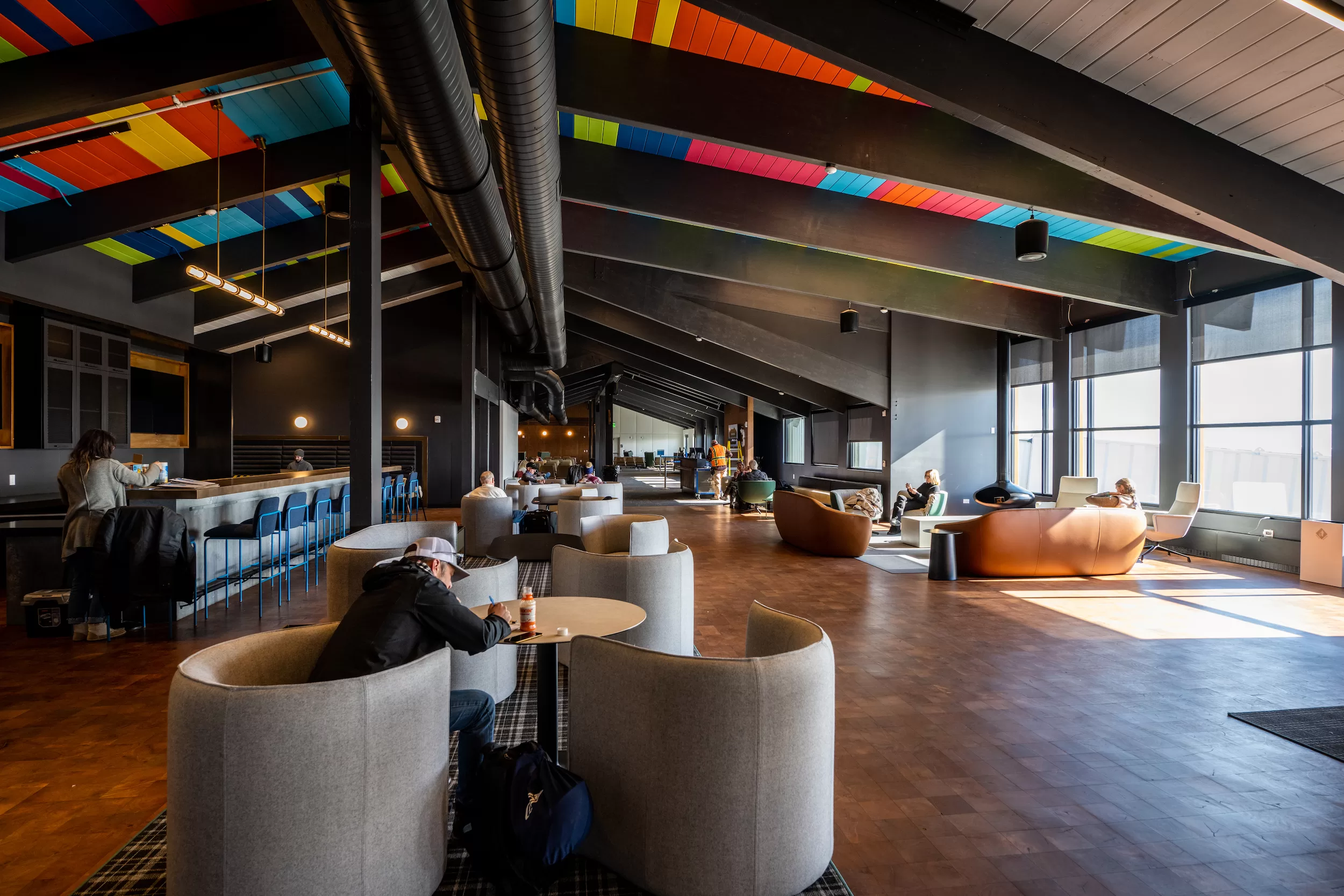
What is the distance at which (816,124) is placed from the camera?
502 cm

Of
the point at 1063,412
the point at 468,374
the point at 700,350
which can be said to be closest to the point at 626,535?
the point at 468,374

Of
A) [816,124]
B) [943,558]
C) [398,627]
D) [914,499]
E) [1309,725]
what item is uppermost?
[816,124]

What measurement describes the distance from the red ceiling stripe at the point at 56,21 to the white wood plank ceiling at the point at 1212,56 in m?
5.62

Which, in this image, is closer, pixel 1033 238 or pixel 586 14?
pixel 586 14

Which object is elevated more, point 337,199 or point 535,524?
point 337,199

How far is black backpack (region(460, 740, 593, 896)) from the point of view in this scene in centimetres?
201

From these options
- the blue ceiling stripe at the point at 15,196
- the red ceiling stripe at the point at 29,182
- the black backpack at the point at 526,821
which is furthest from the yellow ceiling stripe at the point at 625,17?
the blue ceiling stripe at the point at 15,196

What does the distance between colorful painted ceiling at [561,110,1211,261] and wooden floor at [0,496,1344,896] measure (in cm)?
400

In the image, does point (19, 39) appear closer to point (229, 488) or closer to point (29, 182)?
point (29, 182)

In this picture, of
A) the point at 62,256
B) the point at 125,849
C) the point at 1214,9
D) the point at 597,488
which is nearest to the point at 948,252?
the point at 1214,9

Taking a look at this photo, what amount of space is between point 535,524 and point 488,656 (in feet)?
19.4

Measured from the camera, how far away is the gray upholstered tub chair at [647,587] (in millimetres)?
3988

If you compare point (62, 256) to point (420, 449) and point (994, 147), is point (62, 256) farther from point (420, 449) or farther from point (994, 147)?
point (994, 147)

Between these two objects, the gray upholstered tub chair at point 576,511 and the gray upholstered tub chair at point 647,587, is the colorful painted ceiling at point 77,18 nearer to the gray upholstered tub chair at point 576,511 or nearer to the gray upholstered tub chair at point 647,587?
the gray upholstered tub chair at point 647,587
